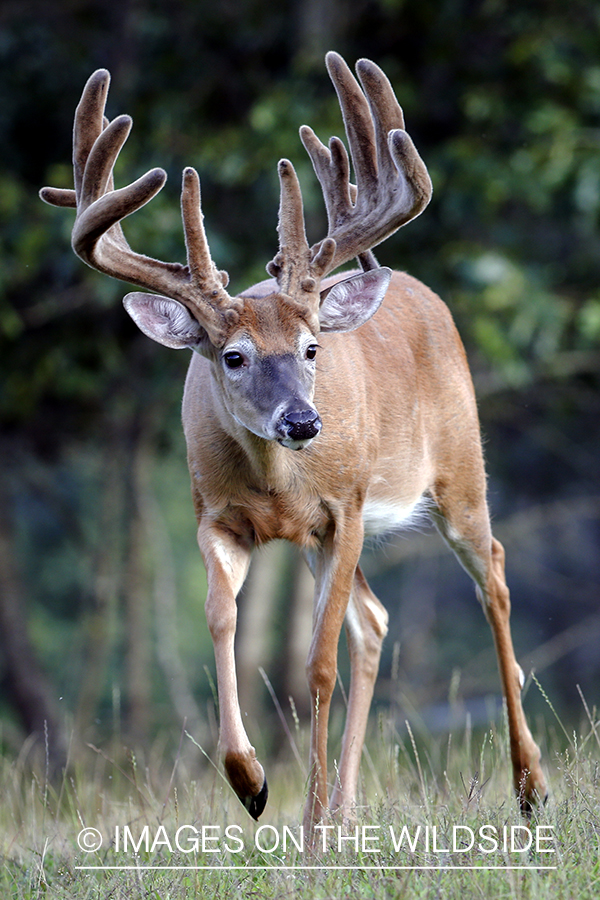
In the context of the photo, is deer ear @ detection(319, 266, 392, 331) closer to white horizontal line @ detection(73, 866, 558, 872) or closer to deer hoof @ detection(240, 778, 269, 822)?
deer hoof @ detection(240, 778, 269, 822)

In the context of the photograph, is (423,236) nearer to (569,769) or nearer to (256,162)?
(256,162)

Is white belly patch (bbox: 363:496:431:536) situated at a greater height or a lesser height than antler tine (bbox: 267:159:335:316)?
lesser

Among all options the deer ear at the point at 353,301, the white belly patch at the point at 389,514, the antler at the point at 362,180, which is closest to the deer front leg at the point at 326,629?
the white belly patch at the point at 389,514

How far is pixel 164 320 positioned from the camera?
475 cm

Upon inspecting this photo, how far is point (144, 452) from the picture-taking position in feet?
40.7

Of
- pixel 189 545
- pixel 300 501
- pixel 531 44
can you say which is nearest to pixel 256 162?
pixel 531 44

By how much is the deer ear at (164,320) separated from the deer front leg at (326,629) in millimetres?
978

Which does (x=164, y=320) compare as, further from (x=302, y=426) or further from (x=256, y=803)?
(x=256, y=803)

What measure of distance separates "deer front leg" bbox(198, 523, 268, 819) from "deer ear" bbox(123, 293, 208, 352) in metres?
0.74

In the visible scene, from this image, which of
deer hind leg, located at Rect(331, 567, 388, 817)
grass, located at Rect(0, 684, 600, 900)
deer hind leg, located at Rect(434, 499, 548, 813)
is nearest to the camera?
grass, located at Rect(0, 684, 600, 900)

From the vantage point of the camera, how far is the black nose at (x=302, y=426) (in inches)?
169

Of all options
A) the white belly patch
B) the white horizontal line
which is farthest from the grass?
the white belly patch

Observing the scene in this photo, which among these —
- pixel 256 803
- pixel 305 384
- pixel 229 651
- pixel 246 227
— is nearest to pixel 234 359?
pixel 305 384

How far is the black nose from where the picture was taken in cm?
429
